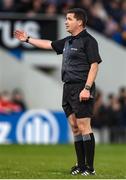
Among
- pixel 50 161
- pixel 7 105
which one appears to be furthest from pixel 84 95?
pixel 7 105

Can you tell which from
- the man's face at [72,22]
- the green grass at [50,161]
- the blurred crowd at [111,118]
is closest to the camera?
the man's face at [72,22]

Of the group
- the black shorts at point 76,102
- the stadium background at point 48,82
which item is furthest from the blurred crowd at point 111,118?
the black shorts at point 76,102

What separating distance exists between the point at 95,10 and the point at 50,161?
1166 centimetres

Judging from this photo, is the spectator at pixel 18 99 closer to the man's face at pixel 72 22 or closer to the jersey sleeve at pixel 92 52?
the man's face at pixel 72 22

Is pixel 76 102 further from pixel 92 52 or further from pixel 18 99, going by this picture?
pixel 18 99

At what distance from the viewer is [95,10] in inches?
1117

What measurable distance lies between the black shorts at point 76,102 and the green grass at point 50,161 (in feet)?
3.01

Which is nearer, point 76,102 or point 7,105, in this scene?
point 76,102

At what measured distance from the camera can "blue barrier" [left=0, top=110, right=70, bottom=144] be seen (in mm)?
24016

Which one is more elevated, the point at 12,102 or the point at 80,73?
the point at 80,73

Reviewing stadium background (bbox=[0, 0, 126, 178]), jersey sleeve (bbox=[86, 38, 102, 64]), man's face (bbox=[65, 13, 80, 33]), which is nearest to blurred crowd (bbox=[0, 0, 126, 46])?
stadium background (bbox=[0, 0, 126, 178])

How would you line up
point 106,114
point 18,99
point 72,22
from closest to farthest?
point 72,22
point 18,99
point 106,114

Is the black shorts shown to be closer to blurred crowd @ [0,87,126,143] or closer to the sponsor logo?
the sponsor logo

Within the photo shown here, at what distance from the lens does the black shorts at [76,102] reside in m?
12.8
